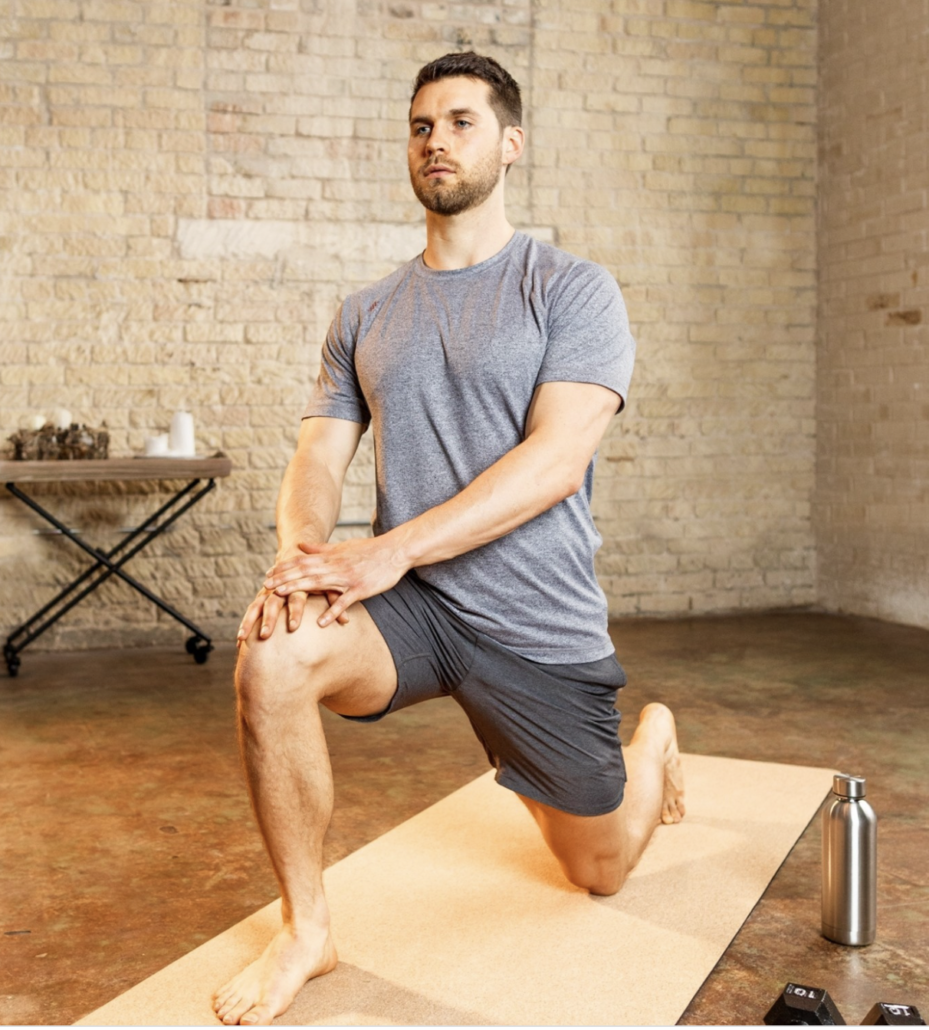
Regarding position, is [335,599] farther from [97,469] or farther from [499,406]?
[97,469]

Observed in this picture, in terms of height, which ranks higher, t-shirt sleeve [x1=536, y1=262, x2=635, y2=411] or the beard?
the beard

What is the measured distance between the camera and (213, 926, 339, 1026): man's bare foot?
1867mm

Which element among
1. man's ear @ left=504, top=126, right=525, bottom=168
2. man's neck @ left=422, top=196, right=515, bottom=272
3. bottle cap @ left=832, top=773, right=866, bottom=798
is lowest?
bottle cap @ left=832, top=773, right=866, bottom=798

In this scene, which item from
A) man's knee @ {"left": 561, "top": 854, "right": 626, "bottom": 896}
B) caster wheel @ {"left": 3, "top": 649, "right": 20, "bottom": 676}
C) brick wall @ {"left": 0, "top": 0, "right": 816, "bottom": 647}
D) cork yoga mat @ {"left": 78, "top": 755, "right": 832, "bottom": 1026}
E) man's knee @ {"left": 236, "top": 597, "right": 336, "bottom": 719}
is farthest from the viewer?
brick wall @ {"left": 0, "top": 0, "right": 816, "bottom": 647}

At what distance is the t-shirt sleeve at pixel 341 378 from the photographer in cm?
234

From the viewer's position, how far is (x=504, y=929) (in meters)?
2.24

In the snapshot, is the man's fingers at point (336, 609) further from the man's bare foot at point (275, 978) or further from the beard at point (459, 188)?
the beard at point (459, 188)

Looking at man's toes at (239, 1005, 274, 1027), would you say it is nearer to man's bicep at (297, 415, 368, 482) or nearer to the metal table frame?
man's bicep at (297, 415, 368, 482)

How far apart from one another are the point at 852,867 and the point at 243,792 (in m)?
1.65

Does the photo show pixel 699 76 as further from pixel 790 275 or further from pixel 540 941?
pixel 540 941

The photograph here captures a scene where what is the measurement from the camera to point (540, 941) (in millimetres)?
2178

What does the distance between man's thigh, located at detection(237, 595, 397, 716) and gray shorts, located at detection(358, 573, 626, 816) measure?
1.6 inches

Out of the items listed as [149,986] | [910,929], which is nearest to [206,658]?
[149,986]

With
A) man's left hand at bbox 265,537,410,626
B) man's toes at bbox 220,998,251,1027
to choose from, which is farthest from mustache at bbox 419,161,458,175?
man's toes at bbox 220,998,251,1027
